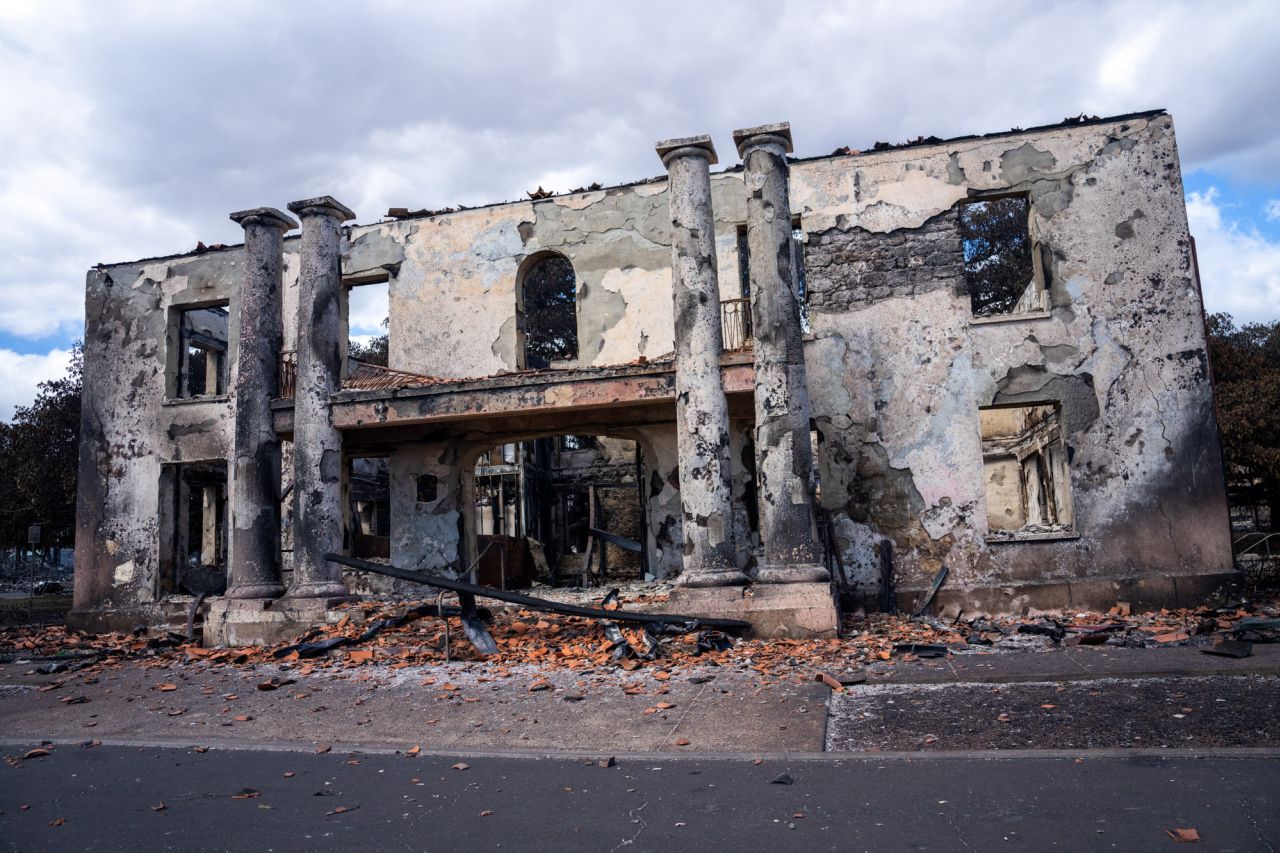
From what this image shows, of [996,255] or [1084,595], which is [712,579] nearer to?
[1084,595]

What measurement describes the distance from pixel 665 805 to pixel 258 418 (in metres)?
9.35

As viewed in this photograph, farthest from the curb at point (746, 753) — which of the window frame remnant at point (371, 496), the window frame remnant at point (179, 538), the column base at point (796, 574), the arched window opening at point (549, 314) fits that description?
the arched window opening at point (549, 314)

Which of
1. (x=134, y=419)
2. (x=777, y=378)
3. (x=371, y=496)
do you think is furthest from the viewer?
(x=371, y=496)

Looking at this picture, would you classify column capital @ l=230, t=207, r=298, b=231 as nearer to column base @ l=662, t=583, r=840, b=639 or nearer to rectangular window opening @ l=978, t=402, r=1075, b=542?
column base @ l=662, t=583, r=840, b=639

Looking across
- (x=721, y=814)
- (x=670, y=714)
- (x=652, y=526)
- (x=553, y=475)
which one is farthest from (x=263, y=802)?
(x=553, y=475)

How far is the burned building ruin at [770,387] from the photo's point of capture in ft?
34.3

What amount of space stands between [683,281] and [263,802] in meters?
7.23

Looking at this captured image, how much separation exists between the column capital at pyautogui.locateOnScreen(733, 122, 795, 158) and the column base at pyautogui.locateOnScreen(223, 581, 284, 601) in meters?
7.84

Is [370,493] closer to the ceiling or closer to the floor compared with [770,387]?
closer to the floor

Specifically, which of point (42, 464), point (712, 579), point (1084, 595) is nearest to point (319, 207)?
point (712, 579)

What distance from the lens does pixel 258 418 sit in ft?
39.1

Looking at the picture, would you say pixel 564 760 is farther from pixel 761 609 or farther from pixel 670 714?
pixel 761 609

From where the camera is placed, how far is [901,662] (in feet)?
26.7

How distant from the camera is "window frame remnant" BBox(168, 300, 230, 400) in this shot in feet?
52.2
